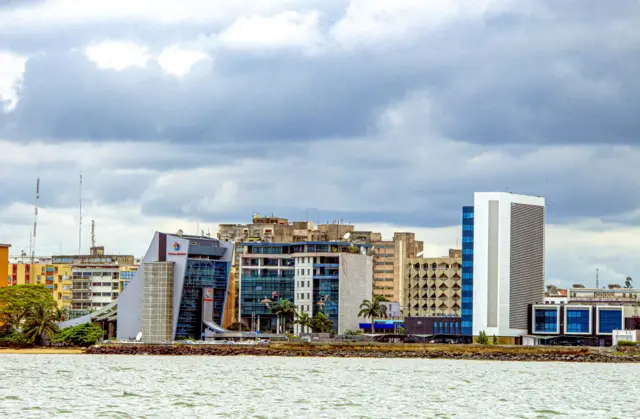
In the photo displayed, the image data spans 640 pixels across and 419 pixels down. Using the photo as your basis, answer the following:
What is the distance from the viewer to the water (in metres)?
95.3

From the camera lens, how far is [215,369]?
163750 mm

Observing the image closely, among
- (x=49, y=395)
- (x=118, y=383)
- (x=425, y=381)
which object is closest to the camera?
(x=49, y=395)

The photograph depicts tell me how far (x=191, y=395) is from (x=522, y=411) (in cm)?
2831

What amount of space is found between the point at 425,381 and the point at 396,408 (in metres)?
40.3

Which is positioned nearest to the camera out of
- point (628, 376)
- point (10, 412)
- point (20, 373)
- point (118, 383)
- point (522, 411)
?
point (10, 412)

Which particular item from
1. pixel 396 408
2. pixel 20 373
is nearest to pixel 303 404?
pixel 396 408

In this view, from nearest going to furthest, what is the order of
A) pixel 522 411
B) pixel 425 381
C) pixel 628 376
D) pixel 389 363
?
pixel 522 411 → pixel 425 381 → pixel 628 376 → pixel 389 363

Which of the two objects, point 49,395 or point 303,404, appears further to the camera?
point 49,395

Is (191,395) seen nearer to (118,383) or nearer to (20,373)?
(118,383)

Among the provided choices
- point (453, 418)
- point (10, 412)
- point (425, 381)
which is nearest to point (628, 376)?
point (425, 381)

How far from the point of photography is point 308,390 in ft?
392

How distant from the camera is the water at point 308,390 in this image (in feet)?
313

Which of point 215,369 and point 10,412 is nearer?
point 10,412

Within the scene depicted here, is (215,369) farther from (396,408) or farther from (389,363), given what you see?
(396,408)
